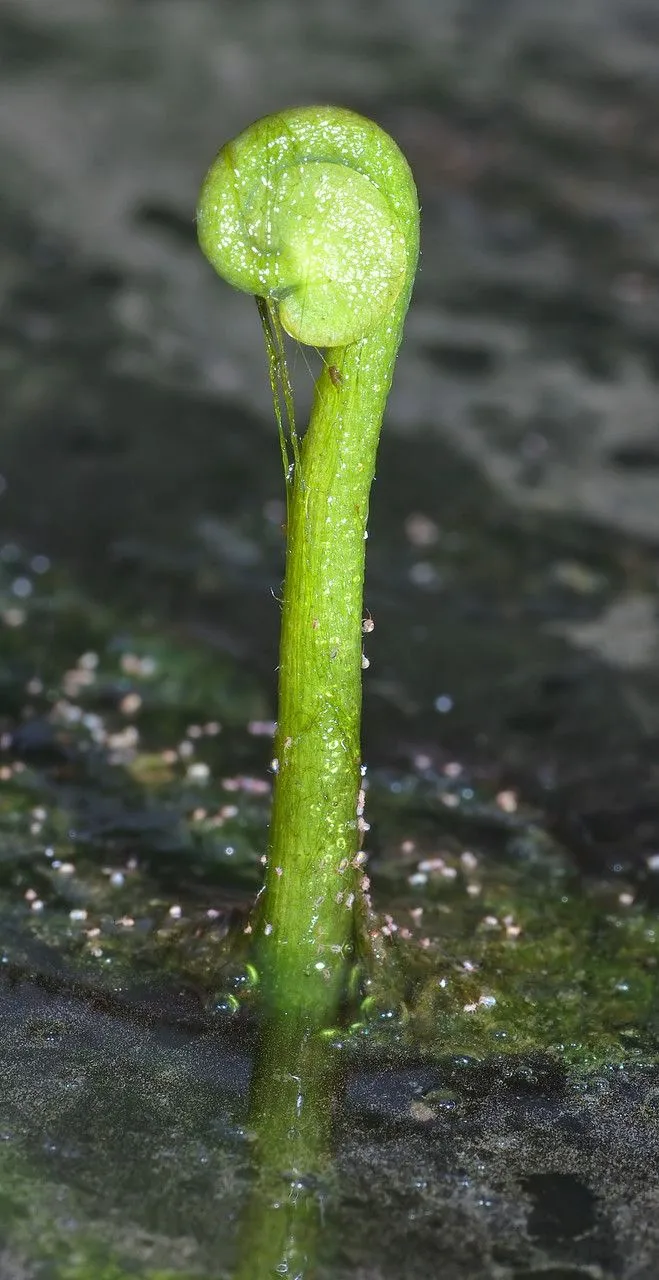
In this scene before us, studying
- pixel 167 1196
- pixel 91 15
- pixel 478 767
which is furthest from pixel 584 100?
pixel 167 1196

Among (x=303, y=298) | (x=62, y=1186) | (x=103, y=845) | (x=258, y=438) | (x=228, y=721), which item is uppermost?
(x=258, y=438)

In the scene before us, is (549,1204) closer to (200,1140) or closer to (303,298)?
(200,1140)

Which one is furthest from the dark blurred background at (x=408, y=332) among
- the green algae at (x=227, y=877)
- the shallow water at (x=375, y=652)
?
the green algae at (x=227, y=877)

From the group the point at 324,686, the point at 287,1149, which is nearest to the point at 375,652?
the point at 324,686

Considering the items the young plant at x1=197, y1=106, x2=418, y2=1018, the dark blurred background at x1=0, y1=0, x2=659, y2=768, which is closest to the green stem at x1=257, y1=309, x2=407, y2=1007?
the young plant at x1=197, y1=106, x2=418, y2=1018

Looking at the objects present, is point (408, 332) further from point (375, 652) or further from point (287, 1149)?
point (287, 1149)

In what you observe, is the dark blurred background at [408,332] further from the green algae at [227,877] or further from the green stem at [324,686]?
the green stem at [324,686]
